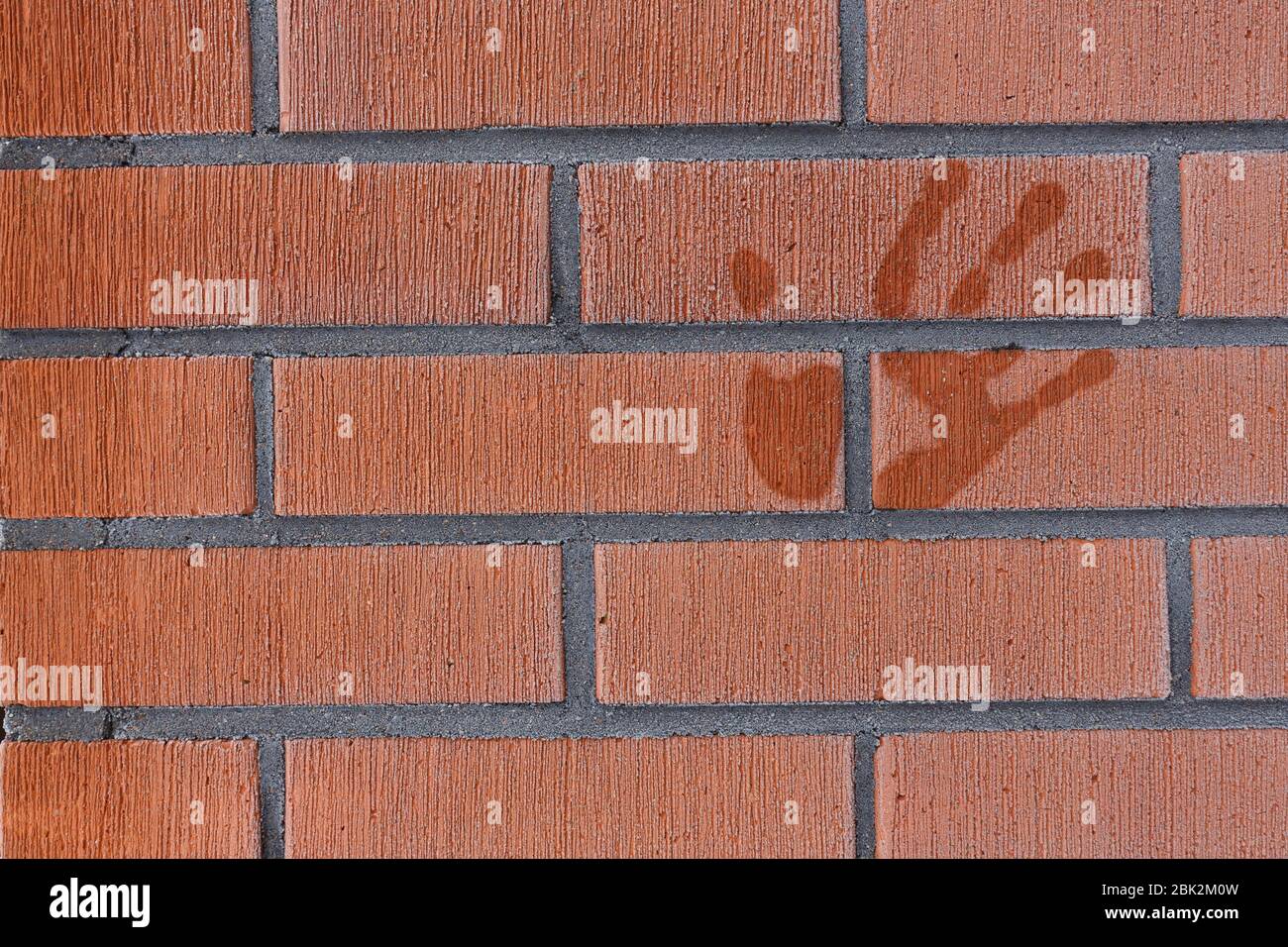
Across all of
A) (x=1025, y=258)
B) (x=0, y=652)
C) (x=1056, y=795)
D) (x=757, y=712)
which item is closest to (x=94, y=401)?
(x=0, y=652)

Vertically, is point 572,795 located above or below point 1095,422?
below

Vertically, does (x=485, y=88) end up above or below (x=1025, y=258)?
above

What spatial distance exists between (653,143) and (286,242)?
394 mm

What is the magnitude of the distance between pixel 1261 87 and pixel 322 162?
3.18 ft

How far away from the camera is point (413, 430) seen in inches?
32.9

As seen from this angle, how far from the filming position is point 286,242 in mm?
833

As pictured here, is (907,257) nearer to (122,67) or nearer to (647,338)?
→ (647,338)

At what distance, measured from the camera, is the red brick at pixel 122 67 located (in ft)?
2.72

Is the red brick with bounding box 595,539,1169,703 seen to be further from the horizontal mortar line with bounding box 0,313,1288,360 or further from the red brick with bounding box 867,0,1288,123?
the red brick with bounding box 867,0,1288,123

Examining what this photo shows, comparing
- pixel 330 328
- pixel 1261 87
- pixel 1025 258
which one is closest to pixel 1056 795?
pixel 1025 258

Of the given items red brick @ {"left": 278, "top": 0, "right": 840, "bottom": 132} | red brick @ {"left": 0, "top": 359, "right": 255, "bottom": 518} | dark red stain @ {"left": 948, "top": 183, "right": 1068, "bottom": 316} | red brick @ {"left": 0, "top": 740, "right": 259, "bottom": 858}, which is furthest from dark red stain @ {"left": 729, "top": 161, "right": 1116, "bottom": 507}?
red brick @ {"left": 0, "top": 740, "right": 259, "bottom": 858}

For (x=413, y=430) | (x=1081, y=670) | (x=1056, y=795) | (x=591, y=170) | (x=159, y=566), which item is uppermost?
(x=591, y=170)

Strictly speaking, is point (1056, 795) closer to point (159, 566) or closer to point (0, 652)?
point (159, 566)

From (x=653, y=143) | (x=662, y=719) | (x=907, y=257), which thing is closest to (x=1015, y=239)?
(x=907, y=257)
